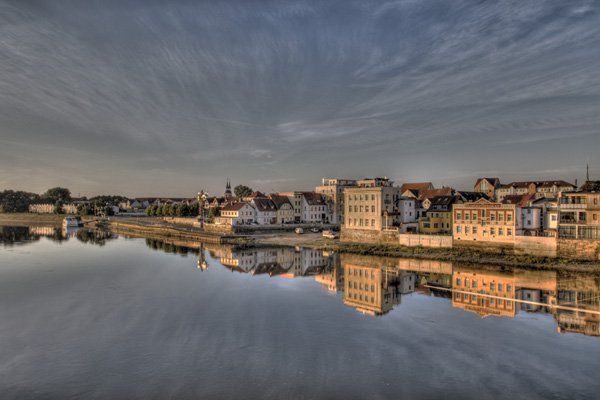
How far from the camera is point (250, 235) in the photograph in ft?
225

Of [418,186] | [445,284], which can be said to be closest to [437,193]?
[418,186]

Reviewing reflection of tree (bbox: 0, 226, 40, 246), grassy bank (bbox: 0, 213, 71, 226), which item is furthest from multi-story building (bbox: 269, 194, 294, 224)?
grassy bank (bbox: 0, 213, 71, 226)

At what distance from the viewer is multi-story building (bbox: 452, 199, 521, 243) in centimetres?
4166

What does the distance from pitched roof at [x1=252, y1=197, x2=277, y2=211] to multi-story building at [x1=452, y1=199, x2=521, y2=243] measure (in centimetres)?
4180

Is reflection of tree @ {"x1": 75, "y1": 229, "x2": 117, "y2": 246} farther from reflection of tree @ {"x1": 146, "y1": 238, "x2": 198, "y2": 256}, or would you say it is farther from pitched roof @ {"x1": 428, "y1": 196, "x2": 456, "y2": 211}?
pitched roof @ {"x1": 428, "y1": 196, "x2": 456, "y2": 211}

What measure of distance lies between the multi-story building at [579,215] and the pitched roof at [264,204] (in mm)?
50968

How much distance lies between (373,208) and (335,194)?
3140cm

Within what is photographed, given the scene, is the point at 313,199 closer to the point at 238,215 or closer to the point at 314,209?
the point at 314,209

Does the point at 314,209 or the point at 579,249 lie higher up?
the point at 314,209

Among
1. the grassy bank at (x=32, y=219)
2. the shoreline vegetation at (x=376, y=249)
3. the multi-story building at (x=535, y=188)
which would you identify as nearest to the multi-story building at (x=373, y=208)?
the shoreline vegetation at (x=376, y=249)

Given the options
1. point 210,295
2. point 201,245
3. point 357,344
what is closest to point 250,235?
point 201,245

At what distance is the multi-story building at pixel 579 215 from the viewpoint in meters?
37.8

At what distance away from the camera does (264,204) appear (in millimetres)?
81500

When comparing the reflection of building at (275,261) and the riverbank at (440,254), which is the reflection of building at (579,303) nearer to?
the riverbank at (440,254)
